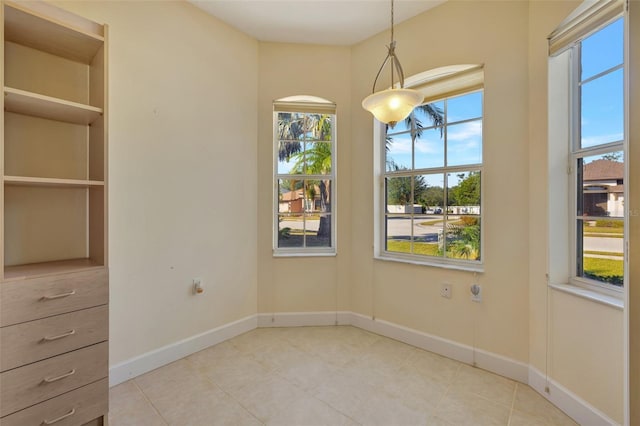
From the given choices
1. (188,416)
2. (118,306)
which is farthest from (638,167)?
(118,306)

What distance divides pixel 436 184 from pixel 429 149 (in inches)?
13.5

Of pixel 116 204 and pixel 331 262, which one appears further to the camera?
pixel 331 262

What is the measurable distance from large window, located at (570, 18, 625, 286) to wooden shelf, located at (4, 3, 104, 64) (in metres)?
2.97

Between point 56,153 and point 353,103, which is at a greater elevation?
point 353,103

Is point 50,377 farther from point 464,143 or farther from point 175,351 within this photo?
point 464,143

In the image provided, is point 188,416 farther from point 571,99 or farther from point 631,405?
point 571,99

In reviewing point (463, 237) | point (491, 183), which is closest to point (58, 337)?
point (463, 237)

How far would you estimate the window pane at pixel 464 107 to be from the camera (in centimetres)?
254

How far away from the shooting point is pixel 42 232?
1.84 metres

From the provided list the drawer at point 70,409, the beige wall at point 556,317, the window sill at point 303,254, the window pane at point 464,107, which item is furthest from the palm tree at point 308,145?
the drawer at point 70,409

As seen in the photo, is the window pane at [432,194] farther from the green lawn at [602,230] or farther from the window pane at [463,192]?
the green lawn at [602,230]

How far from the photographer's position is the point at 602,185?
1.81 m

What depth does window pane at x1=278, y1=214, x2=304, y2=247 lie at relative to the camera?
10.7 ft

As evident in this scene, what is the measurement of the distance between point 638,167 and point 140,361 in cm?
320
